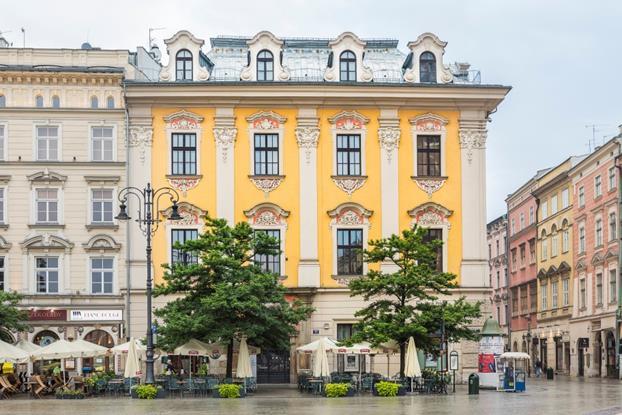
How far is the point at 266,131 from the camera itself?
55344mm

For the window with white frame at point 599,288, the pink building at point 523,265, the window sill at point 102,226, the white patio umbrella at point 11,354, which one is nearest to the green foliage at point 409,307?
the white patio umbrella at point 11,354

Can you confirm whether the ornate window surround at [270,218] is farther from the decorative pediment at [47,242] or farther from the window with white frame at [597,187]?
the window with white frame at [597,187]

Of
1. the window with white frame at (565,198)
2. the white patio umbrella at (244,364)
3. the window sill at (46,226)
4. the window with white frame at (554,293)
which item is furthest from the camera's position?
the window with white frame at (554,293)

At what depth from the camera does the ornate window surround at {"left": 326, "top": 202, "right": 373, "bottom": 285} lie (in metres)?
55.1

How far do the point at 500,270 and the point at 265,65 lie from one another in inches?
2065

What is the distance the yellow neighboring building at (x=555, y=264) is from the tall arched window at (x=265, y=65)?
30.2 m

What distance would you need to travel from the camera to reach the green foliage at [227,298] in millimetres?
44656

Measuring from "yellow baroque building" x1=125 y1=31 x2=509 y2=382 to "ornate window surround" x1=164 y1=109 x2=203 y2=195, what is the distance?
49mm

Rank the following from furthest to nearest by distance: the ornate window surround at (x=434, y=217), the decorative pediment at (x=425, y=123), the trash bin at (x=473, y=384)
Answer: the decorative pediment at (x=425, y=123)
the ornate window surround at (x=434, y=217)
the trash bin at (x=473, y=384)

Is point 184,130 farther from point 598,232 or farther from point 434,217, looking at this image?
point 598,232

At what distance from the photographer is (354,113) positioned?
55.5 metres

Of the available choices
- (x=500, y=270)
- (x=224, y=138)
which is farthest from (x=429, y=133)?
(x=500, y=270)

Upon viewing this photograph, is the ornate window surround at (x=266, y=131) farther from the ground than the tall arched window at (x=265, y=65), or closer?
closer

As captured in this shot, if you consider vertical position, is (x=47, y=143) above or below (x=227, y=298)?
above
